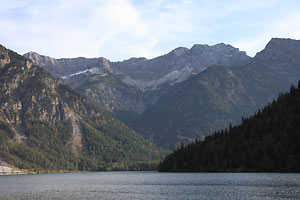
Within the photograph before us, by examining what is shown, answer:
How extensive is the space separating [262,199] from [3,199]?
76.0 meters

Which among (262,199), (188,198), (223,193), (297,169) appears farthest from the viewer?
(297,169)

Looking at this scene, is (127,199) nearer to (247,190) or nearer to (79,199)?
(79,199)

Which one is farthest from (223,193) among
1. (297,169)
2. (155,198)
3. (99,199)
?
(297,169)

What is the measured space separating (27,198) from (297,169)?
138 meters

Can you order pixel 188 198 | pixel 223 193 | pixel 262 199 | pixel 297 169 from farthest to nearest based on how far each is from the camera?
pixel 297 169, pixel 223 193, pixel 188 198, pixel 262 199

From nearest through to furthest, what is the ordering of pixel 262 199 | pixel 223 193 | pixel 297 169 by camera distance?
pixel 262 199 < pixel 223 193 < pixel 297 169

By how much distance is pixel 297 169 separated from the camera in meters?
199

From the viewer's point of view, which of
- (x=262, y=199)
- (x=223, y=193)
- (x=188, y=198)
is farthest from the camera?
(x=223, y=193)

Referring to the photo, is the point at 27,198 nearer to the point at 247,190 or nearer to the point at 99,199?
the point at 99,199

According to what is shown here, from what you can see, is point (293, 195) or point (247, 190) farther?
point (247, 190)

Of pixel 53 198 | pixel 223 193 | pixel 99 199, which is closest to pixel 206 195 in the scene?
pixel 223 193

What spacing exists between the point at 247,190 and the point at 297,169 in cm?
8572

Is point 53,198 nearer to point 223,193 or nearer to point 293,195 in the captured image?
point 223,193

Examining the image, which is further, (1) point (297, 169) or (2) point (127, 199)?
(1) point (297, 169)
